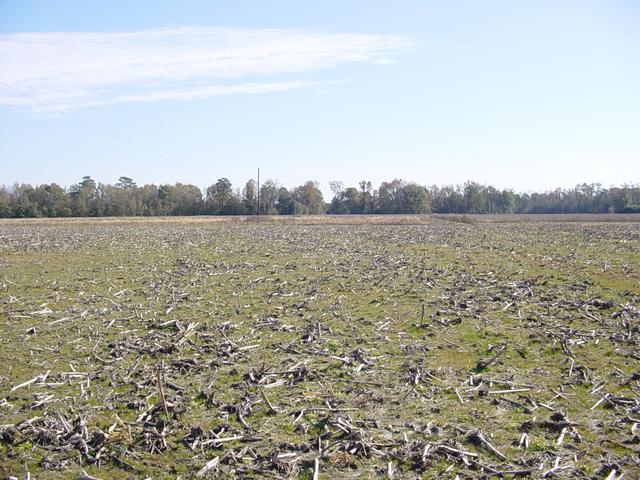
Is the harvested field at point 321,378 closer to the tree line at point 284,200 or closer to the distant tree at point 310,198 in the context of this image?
the tree line at point 284,200

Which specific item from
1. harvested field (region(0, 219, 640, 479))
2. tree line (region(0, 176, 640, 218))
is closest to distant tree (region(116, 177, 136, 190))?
tree line (region(0, 176, 640, 218))

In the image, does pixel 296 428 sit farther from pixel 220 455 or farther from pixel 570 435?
pixel 570 435

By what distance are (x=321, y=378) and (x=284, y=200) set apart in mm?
124598

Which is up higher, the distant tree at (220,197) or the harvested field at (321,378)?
the distant tree at (220,197)

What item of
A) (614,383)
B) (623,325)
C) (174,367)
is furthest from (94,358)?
(623,325)

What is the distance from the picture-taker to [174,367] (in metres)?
10.2

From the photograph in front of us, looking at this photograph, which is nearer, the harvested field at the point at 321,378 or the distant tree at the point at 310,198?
the harvested field at the point at 321,378

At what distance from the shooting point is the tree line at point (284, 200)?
115 meters

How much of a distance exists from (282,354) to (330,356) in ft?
3.54

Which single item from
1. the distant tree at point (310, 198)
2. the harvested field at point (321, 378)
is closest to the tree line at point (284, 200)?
the distant tree at point (310, 198)

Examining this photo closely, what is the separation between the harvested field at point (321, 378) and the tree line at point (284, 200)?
81054 mm

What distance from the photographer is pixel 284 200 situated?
133125 millimetres

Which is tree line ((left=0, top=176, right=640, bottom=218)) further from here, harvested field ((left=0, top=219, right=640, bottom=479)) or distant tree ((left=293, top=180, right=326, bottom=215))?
harvested field ((left=0, top=219, right=640, bottom=479))

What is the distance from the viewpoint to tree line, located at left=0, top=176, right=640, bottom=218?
377ft
